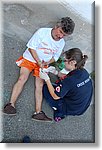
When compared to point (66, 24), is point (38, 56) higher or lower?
lower

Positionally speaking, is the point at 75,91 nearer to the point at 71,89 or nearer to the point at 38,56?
the point at 71,89

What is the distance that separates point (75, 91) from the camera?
1823 millimetres

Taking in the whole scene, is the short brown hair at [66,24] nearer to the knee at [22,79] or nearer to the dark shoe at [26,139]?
the knee at [22,79]

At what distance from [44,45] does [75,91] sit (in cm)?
24

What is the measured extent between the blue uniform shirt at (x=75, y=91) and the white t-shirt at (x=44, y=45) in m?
0.11

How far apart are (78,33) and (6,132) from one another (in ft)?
1.76

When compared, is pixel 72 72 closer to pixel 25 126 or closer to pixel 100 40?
pixel 100 40

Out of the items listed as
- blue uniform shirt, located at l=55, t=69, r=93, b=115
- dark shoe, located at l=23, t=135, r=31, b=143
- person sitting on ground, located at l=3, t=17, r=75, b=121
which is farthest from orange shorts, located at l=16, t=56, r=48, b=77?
dark shoe, located at l=23, t=135, r=31, b=143

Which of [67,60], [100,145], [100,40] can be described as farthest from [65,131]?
[100,40]

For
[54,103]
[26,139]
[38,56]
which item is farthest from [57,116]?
[38,56]

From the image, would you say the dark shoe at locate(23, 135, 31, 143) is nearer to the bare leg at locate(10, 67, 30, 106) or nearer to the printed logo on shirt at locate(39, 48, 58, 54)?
the bare leg at locate(10, 67, 30, 106)

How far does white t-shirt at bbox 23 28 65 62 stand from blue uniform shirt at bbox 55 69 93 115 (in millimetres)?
114

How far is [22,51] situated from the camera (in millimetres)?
1823

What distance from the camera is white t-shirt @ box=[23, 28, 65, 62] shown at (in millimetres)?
1816
